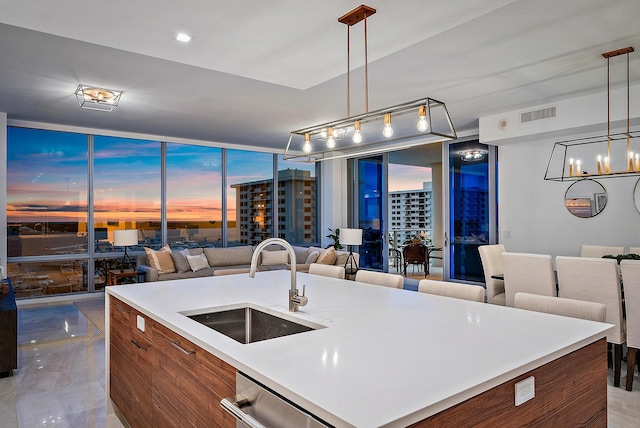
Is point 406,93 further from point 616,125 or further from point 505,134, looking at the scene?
point 616,125

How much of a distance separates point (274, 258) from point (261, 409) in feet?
21.0

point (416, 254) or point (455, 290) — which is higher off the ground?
point (455, 290)

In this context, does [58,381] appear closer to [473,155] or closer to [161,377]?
[161,377]

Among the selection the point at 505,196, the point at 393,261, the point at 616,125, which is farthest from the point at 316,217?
the point at 616,125

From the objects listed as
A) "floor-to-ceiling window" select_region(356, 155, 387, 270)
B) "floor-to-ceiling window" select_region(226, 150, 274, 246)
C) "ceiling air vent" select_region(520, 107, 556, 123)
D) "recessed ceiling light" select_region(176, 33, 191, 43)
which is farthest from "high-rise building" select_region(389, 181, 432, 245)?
A: "recessed ceiling light" select_region(176, 33, 191, 43)

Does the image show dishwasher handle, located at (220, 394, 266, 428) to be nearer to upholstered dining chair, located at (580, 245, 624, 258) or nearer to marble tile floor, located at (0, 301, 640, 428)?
marble tile floor, located at (0, 301, 640, 428)

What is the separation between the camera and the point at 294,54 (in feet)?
10.8

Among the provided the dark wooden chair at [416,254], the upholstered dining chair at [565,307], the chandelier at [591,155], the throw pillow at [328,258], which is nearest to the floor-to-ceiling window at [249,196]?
the throw pillow at [328,258]

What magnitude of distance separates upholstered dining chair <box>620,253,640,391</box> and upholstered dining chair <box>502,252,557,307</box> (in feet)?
1.90

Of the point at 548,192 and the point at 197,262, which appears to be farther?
the point at 197,262

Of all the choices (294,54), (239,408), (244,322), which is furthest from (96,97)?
(239,408)

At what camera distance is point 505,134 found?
18.9ft

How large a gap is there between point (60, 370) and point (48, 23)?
2.73 m

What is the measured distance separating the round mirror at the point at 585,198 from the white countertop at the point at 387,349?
4.08 meters
